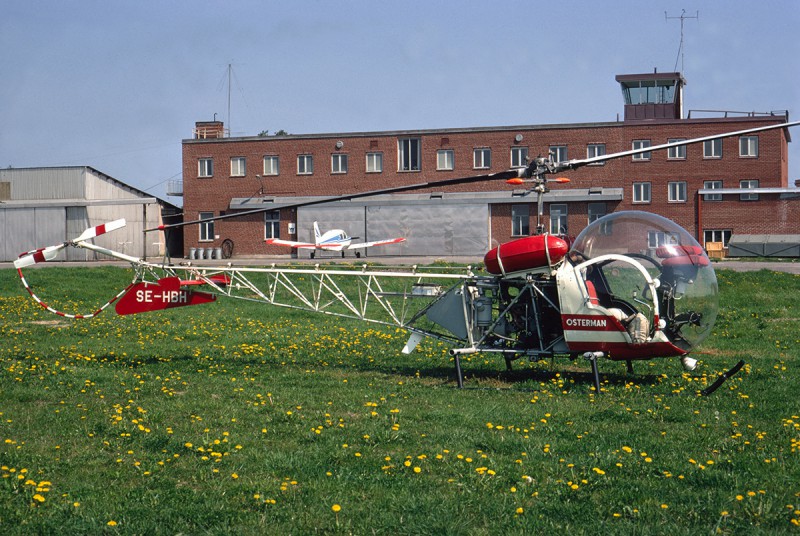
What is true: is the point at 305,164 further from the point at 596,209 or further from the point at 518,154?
the point at 596,209

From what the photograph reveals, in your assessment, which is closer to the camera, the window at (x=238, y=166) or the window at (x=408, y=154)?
the window at (x=408, y=154)

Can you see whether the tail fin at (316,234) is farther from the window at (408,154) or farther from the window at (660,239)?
the window at (660,239)

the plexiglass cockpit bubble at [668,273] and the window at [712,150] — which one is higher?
the window at [712,150]

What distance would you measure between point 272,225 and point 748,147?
34464mm

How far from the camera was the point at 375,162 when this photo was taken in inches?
2410

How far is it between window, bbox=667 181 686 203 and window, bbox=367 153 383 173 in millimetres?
20702

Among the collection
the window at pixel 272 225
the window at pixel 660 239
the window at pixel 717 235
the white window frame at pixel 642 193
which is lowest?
the window at pixel 660 239

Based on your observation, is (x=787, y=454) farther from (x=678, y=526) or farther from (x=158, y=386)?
(x=158, y=386)

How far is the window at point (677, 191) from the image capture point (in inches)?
2285

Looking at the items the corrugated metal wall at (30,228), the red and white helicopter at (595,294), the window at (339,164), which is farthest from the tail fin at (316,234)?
the red and white helicopter at (595,294)

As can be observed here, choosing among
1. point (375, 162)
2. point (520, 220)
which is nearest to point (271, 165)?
point (375, 162)

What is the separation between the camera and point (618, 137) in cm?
5766

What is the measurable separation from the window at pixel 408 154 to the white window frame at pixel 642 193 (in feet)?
50.9

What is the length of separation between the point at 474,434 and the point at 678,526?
3426 millimetres
